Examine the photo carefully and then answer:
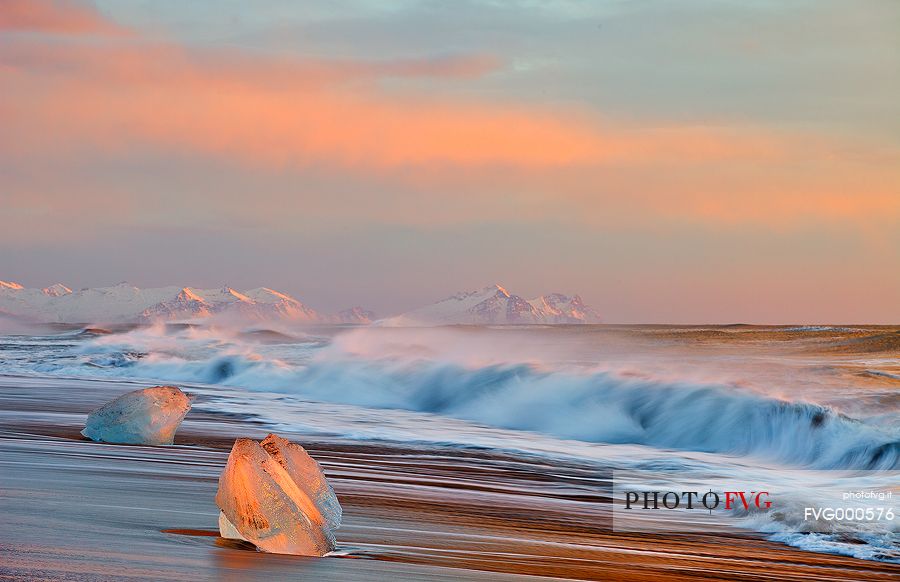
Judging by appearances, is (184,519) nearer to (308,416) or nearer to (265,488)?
(265,488)

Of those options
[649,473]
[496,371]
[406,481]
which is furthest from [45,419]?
[496,371]

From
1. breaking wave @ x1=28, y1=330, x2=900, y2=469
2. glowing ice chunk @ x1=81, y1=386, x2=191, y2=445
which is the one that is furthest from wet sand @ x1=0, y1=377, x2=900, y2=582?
breaking wave @ x1=28, y1=330, x2=900, y2=469

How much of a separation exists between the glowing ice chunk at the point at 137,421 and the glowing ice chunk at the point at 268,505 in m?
4.50

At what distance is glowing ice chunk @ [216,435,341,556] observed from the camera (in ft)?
14.4

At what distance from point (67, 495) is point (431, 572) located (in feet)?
8.07

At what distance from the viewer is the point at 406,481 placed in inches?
302

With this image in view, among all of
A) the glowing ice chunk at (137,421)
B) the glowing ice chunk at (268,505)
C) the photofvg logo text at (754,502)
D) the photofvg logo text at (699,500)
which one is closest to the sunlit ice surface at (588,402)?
the photofvg logo text at (754,502)

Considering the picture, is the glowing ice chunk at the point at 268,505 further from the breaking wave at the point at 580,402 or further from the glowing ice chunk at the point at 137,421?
the breaking wave at the point at 580,402

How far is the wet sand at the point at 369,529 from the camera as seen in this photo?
426 centimetres

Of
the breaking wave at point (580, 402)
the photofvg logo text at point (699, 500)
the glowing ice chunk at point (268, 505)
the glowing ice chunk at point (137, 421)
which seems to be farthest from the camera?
the breaking wave at point (580, 402)

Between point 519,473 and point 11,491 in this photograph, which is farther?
point 519,473

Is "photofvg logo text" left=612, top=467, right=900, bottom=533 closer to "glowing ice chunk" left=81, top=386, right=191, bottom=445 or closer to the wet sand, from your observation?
the wet sand

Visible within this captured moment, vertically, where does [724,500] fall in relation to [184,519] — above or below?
below

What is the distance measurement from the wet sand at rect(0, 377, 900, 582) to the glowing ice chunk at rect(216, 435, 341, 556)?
0.28ft
